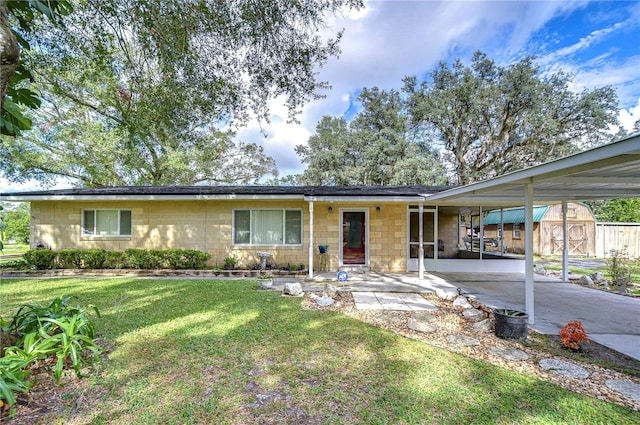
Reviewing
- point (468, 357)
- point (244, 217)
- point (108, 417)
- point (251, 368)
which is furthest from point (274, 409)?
point (244, 217)

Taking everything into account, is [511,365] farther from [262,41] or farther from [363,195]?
[262,41]

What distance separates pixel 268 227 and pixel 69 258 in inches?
262

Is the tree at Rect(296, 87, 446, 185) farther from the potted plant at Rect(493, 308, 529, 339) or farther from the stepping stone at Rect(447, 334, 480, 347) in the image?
the stepping stone at Rect(447, 334, 480, 347)

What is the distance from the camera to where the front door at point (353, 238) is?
32.6ft

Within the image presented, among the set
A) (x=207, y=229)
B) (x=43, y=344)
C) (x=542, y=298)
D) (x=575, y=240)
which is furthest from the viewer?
(x=575, y=240)

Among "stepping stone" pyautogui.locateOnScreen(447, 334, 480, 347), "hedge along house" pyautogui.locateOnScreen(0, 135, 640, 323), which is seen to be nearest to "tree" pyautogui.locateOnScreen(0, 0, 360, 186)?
"hedge along house" pyautogui.locateOnScreen(0, 135, 640, 323)

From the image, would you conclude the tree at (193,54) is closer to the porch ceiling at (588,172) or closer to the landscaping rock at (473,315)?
the porch ceiling at (588,172)

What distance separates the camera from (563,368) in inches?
135

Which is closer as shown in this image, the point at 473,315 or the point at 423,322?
the point at 423,322

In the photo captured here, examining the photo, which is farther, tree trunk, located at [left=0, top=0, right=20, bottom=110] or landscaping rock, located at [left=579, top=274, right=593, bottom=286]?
landscaping rock, located at [left=579, top=274, right=593, bottom=286]

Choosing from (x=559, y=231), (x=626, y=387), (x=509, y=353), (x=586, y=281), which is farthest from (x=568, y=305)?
(x=559, y=231)

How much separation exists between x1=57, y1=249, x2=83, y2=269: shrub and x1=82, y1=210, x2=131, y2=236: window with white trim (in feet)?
3.20

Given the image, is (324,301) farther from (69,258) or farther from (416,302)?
(69,258)

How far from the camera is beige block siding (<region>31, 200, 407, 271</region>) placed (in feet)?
32.3
